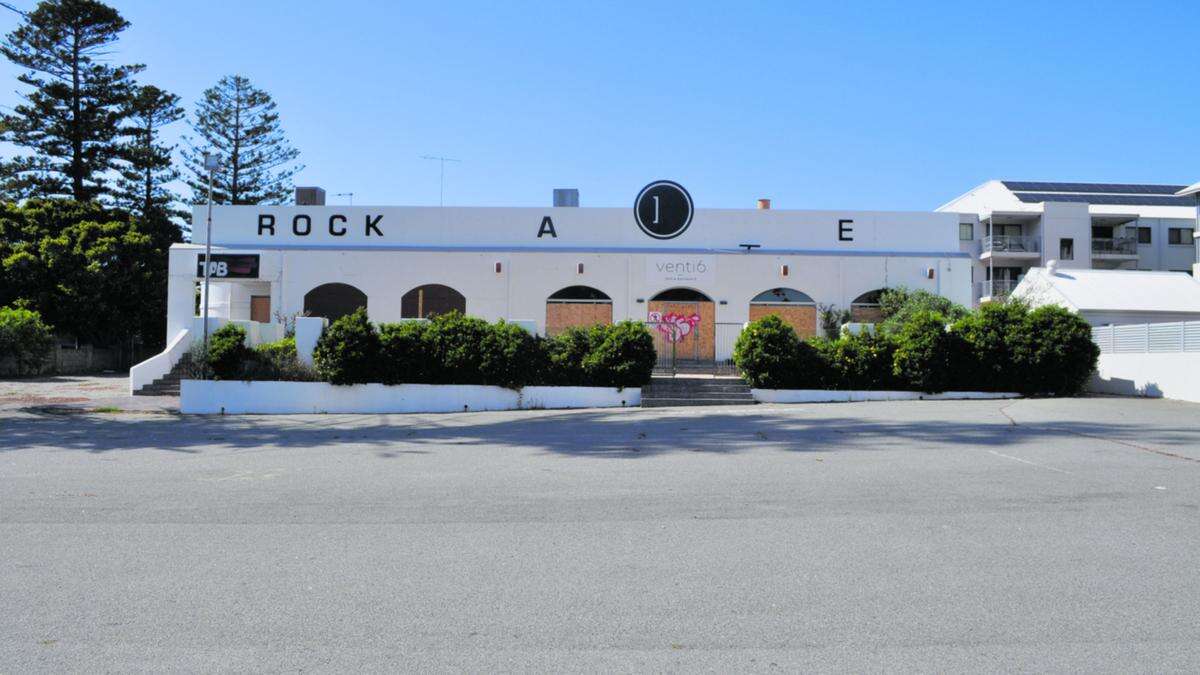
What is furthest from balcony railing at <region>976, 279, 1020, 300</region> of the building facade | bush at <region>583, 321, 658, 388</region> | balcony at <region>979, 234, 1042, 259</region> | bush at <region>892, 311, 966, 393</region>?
bush at <region>583, 321, 658, 388</region>

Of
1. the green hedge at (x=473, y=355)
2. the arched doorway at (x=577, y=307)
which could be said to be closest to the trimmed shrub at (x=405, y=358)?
the green hedge at (x=473, y=355)

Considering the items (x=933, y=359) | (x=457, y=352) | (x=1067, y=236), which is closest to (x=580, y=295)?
(x=457, y=352)

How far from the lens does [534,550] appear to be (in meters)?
5.87

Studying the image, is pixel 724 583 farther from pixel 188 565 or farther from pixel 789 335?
pixel 789 335

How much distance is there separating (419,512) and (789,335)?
45.8 feet

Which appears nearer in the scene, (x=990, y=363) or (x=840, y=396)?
(x=840, y=396)

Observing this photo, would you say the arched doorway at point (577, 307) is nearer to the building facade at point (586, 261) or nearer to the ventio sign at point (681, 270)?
the building facade at point (586, 261)

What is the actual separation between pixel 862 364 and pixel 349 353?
38.5 feet

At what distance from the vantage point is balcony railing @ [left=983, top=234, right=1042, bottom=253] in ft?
167

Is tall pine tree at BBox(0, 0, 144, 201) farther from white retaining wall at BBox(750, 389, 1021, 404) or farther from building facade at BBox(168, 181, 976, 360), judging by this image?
white retaining wall at BBox(750, 389, 1021, 404)

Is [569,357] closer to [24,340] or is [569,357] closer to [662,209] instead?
[662,209]

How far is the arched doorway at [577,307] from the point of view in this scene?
86.3 feet

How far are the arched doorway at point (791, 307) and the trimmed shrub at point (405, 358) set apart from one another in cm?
1139

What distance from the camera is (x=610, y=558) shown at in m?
5.68
